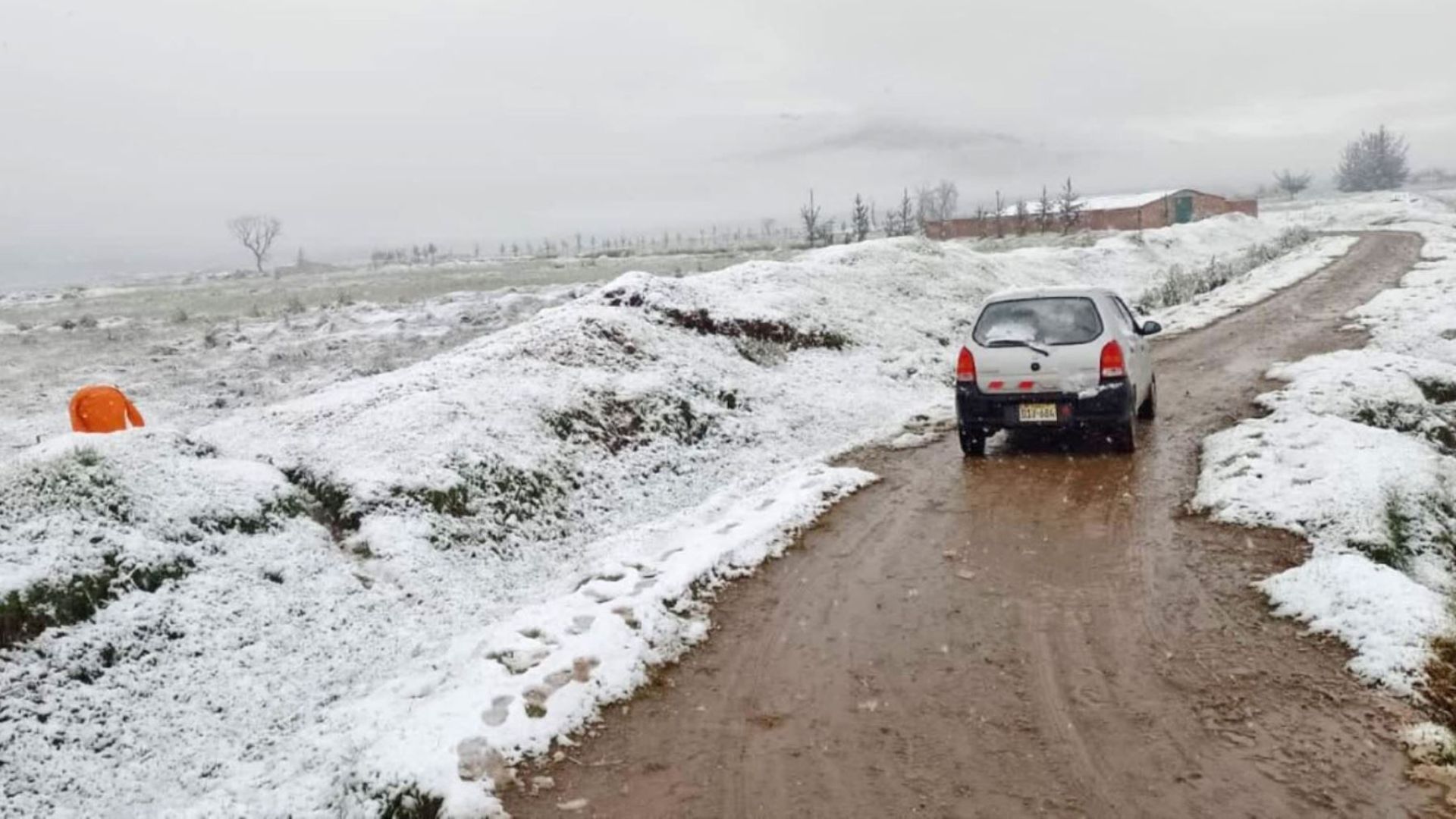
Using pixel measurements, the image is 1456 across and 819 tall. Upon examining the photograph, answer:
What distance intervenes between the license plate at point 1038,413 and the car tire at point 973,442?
581 millimetres

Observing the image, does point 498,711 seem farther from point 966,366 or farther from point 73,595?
point 966,366

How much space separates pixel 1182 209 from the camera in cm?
7944

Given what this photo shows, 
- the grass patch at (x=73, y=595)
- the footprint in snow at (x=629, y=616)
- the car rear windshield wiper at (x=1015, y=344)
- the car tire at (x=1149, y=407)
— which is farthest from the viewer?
the car tire at (x=1149, y=407)

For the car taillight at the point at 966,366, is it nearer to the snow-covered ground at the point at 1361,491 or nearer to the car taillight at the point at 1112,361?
the car taillight at the point at 1112,361

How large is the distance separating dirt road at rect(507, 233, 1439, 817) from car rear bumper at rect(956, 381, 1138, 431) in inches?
53.6

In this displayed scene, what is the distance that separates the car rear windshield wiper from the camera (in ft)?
31.0

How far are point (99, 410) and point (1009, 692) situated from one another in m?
9.05

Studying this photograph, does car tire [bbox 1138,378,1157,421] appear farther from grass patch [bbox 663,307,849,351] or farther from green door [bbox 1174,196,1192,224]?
green door [bbox 1174,196,1192,224]

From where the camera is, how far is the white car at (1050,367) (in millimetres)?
9375

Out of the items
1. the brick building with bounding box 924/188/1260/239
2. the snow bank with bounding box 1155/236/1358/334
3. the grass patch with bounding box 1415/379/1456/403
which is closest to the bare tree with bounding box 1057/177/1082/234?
the brick building with bounding box 924/188/1260/239

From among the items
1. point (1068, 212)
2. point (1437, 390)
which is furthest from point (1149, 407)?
point (1068, 212)

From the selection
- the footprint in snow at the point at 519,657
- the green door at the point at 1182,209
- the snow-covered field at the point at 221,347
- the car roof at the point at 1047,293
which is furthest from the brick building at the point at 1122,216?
the footprint in snow at the point at 519,657

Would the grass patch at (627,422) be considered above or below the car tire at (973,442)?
above

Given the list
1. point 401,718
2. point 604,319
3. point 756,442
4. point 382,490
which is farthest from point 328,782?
point 604,319
